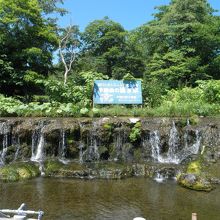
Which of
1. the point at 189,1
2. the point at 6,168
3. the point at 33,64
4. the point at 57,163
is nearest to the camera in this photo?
the point at 6,168

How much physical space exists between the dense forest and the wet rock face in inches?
84.8

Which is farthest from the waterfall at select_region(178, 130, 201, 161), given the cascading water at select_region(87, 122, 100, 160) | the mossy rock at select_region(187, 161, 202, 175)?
the cascading water at select_region(87, 122, 100, 160)

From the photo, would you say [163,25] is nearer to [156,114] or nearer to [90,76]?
[90,76]

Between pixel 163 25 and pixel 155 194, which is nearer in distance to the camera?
pixel 155 194

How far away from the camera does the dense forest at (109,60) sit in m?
20.1

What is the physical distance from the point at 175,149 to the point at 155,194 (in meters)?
4.99

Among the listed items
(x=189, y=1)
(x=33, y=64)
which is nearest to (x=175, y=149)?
(x=33, y=64)

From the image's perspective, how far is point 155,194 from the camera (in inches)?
461

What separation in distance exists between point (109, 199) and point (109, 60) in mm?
30453

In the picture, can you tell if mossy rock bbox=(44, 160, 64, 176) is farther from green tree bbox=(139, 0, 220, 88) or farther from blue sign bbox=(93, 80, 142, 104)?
green tree bbox=(139, 0, 220, 88)

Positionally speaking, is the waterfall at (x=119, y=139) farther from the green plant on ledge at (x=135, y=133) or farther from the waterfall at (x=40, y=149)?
the waterfall at (x=40, y=149)

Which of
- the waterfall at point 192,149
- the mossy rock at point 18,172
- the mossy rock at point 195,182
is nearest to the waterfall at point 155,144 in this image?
the waterfall at point 192,149

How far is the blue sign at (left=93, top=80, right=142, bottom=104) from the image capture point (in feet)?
66.6

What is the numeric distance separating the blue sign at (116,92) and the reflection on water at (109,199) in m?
7.58
